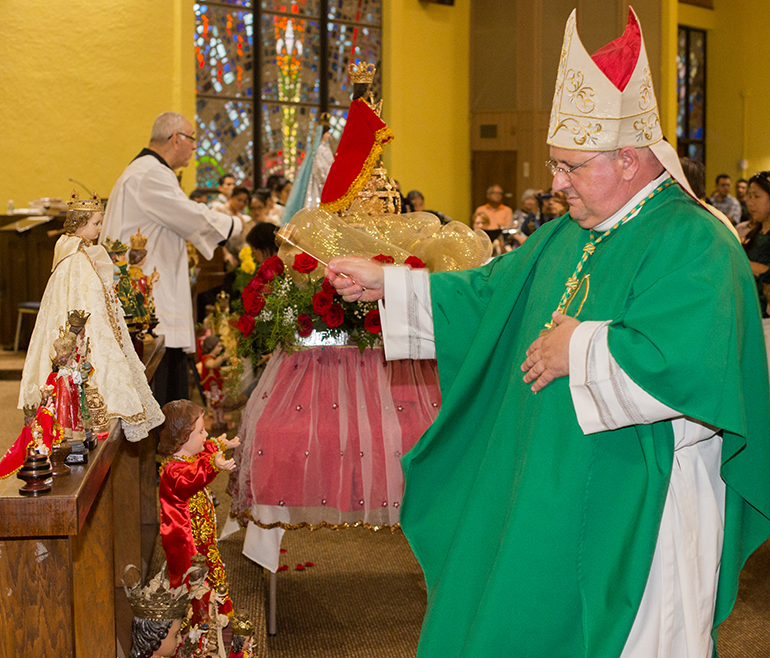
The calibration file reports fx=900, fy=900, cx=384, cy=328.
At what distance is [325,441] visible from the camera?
3.28 meters

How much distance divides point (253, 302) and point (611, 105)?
1.70 m

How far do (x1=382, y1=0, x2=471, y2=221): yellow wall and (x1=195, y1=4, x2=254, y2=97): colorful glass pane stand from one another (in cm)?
199

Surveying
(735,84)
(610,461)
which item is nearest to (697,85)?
(735,84)

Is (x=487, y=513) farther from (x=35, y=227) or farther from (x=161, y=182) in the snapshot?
(x=35, y=227)

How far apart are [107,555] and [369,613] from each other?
133 centimetres

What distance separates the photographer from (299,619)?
3480 millimetres

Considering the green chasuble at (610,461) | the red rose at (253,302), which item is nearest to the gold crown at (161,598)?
the green chasuble at (610,461)

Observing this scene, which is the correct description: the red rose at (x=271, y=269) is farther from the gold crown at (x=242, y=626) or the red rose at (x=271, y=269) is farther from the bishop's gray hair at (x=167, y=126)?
the bishop's gray hair at (x=167, y=126)

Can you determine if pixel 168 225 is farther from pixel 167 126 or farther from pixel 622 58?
pixel 622 58

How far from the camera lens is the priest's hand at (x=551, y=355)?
1874mm

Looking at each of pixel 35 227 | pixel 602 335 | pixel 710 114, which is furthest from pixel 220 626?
pixel 710 114

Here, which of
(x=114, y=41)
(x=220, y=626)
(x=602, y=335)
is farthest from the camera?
(x=114, y=41)

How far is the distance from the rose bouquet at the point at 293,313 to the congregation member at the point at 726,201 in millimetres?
10382

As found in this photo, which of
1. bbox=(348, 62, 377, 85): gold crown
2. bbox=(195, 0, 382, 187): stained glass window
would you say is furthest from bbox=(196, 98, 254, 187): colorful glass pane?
bbox=(348, 62, 377, 85): gold crown
